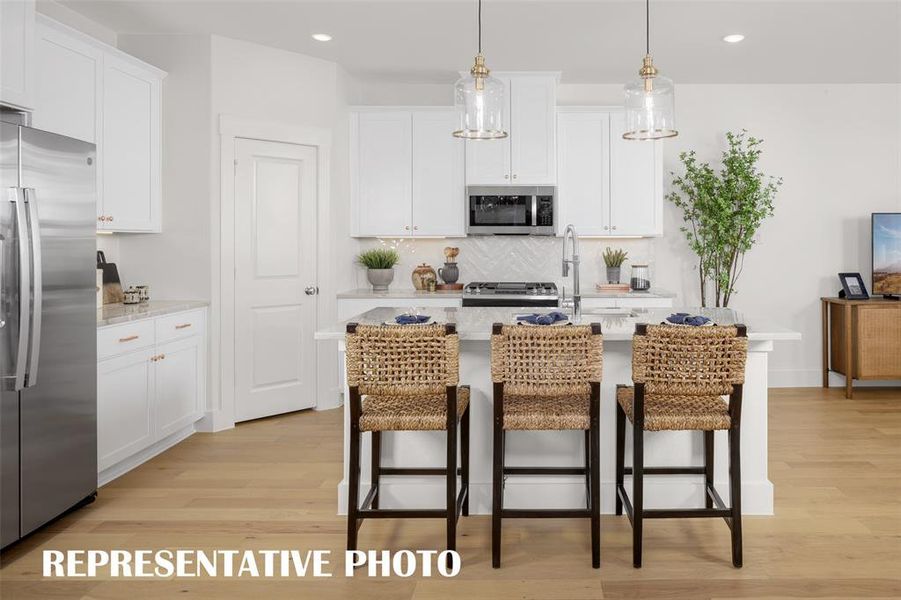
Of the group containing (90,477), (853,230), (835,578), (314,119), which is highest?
(314,119)

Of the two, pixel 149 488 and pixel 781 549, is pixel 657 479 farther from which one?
pixel 149 488

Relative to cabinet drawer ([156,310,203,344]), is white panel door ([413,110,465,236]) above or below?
above

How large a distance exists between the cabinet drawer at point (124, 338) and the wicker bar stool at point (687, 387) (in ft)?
8.64

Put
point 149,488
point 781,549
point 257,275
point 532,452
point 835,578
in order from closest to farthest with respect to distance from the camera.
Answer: point 835,578
point 781,549
point 532,452
point 149,488
point 257,275

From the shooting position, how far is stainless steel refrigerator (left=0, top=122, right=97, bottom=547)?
2594 mm

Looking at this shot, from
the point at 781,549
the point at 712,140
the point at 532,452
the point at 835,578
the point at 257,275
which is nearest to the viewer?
the point at 835,578

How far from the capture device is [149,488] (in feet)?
11.5

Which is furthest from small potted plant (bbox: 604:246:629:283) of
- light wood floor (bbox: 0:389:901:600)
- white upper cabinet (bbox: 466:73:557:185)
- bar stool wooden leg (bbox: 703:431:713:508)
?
bar stool wooden leg (bbox: 703:431:713:508)

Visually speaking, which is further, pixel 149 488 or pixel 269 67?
pixel 269 67

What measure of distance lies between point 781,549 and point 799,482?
3.06 ft

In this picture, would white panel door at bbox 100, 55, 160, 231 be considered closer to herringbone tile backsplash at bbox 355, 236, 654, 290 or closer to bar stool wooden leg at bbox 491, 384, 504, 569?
herringbone tile backsplash at bbox 355, 236, 654, 290

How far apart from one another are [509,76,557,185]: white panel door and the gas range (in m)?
0.86

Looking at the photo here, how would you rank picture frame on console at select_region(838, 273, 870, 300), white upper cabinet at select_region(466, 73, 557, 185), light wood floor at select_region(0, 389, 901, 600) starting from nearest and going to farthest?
light wood floor at select_region(0, 389, 901, 600), white upper cabinet at select_region(466, 73, 557, 185), picture frame on console at select_region(838, 273, 870, 300)

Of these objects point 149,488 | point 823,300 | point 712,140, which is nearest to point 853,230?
point 823,300
